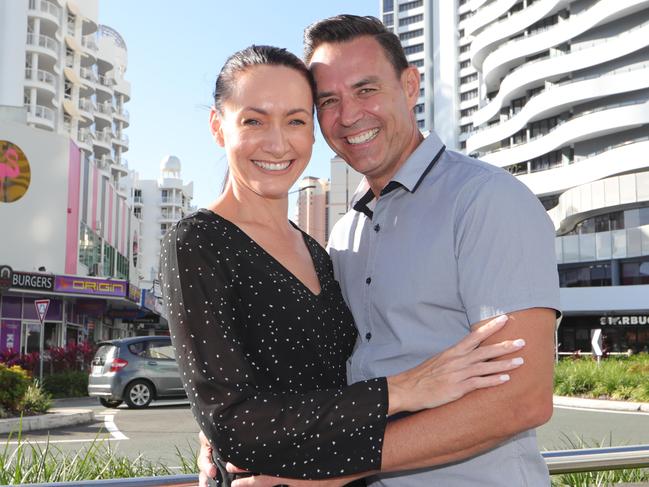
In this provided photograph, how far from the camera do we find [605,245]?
48250 mm

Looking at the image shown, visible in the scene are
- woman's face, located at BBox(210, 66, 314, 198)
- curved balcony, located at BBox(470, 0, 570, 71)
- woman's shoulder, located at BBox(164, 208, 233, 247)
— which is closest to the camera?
woman's shoulder, located at BBox(164, 208, 233, 247)

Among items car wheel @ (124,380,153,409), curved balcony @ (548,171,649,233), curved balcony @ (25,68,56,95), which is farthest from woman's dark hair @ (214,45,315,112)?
curved balcony @ (25,68,56,95)

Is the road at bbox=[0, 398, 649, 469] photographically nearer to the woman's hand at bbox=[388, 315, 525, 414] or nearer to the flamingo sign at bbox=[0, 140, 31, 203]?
the woman's hand at bbox=[388, 315, 525, 414]

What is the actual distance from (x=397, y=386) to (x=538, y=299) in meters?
0.38

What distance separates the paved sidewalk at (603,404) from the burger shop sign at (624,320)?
31143 mm

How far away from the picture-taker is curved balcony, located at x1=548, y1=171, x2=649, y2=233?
45.6 meters

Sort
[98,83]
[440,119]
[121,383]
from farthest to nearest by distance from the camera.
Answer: [440,119]
[98,83]
[121,383]

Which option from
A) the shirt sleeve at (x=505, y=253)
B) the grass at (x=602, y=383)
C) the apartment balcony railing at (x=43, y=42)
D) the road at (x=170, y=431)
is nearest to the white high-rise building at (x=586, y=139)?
the grass at (x=602, y=383)

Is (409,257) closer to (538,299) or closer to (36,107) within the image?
(538,299)

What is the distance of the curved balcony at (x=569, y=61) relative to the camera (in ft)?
160

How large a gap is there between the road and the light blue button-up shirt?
22.8 ft

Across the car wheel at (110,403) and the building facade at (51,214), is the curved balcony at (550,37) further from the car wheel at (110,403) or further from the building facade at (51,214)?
the car wheel at (110,403)

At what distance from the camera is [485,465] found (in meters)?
1.98

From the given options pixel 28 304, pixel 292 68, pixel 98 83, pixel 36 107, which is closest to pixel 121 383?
pixel 28 304
